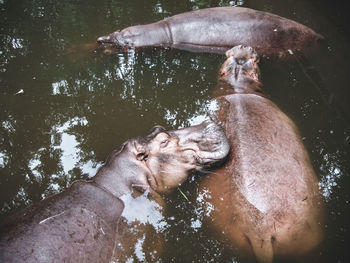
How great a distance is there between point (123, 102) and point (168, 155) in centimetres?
174

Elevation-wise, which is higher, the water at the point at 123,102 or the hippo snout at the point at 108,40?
the hippo snout at the point at 108,40

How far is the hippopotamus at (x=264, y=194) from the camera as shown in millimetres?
3012

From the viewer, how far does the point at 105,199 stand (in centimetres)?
299

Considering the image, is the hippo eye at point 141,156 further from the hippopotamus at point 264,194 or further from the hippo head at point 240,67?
the hippo head at point 240,67

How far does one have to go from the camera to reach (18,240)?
2297 mm

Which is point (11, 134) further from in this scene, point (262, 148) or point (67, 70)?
point (262, 148)

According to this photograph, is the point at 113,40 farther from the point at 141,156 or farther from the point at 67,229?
the point at 67,229

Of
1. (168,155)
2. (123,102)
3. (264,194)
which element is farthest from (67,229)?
(123,102)

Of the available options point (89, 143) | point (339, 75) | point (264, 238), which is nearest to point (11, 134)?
point (89, 143)

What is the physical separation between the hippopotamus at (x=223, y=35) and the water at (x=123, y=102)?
13.0 inches

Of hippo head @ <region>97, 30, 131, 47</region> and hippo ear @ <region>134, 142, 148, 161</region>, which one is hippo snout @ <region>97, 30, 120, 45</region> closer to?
hippo head @ <region>97, 30, 131, 47</region>

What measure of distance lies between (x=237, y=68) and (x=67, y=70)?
10.5 feet

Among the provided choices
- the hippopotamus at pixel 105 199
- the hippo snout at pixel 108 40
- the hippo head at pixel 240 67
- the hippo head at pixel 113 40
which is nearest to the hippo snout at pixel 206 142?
the hippopotamus at pixel 105 199

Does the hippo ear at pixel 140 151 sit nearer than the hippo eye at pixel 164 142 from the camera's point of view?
Yes
